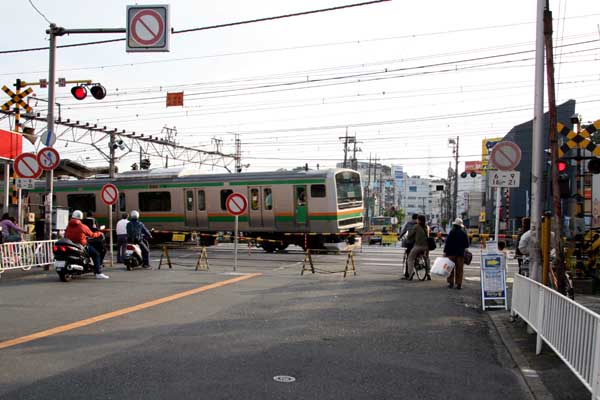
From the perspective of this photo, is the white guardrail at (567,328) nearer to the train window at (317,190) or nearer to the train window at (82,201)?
the train window at (317,190)

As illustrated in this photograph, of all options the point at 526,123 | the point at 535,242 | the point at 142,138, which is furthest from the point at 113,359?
the point at 526,123

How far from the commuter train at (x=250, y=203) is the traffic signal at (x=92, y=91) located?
9.63 m

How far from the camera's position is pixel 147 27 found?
1282 centimetres

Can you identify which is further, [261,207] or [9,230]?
[261,207]

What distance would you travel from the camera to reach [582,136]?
13359 millimetres

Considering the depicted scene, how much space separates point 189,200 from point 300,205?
5818 mm

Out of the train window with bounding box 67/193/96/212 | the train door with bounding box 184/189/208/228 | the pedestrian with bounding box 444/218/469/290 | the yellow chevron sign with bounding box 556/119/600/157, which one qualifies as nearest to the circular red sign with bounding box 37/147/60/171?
the pedestrian with bounding box 444/218/469/290

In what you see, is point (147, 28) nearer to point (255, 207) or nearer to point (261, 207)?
point (261, 207)

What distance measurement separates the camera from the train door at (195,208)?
89.2ft

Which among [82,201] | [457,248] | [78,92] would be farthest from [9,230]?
[82,201]

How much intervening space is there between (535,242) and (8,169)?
1630 centimetres

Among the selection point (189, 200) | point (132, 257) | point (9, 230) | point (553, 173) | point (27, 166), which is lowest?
point (132, 257)

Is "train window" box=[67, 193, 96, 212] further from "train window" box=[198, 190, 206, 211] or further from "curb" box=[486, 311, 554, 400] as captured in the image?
"curb" box=[486, 311, 554, 400]

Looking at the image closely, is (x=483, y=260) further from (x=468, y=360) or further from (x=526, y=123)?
(x=526, y=123)
